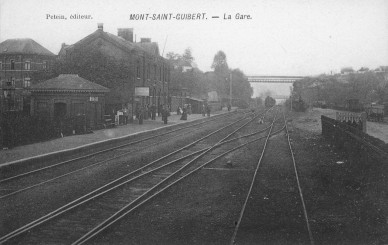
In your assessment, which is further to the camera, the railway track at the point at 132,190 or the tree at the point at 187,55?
the tree at the point at 187,55

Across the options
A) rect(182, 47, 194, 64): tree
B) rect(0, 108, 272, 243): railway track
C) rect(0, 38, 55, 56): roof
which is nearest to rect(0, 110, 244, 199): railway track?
rect(0, 108, 272, 243): railway track

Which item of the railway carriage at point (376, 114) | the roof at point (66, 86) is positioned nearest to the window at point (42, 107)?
the roof at point (66, 86)

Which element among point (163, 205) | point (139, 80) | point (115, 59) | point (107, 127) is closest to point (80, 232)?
point (163, 205)

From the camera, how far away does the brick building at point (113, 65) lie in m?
32.7

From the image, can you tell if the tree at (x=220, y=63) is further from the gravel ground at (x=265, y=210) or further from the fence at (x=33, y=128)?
the gravel ground at (x=265, y=210)

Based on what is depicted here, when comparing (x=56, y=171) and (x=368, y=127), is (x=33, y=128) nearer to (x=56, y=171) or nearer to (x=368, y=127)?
(x=56, y=171)

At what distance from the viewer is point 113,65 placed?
32906 mm

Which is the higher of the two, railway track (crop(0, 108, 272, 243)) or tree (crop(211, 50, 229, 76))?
tree (crop(211, 50, 229, 76))

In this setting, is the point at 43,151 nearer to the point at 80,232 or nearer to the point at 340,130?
the point at 80,232

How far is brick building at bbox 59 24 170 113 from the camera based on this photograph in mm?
32656

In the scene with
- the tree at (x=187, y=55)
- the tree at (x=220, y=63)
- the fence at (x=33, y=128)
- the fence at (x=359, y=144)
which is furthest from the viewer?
the tree at (x=187, y=55)

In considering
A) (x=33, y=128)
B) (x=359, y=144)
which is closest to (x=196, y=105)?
(x=33, y=128)

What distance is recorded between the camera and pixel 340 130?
16.2 meters

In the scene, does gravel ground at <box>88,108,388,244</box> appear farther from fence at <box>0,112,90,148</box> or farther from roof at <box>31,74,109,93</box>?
roof at <box>31,74,109,93</box>
